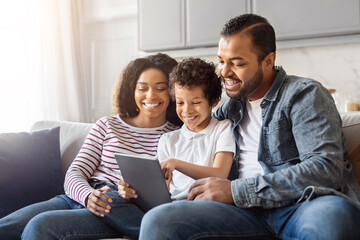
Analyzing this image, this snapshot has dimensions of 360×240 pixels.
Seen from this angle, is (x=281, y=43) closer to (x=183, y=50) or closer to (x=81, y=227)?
(x=183, y=50)

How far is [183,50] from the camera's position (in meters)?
2.81

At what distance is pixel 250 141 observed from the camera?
1446mm

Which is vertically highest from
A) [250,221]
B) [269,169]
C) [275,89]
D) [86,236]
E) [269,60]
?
[269,60]

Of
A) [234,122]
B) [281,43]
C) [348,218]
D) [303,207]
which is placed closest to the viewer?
[348,218]

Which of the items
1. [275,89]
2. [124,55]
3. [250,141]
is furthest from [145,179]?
[124,55]

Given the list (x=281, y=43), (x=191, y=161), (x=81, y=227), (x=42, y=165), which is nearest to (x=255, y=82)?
(x=191, y=161)

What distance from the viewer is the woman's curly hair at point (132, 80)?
1.74 metres

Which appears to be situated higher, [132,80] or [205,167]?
[132,80]

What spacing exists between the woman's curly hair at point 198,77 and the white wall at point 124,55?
1292 mm

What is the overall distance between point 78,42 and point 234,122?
6.84 feet

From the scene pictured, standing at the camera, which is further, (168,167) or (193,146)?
(193,146)

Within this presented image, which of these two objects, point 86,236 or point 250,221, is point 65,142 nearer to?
point 86,236

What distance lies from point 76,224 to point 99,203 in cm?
10

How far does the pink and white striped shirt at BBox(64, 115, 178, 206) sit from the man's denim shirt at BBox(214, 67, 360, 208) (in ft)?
1.70
